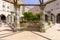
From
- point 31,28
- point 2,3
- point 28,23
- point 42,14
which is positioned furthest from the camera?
point 2,3

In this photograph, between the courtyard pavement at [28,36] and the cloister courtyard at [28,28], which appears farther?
the cloister courtyard at [28,28]

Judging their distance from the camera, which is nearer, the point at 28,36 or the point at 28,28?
the point at 28,36

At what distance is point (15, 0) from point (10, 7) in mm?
37806

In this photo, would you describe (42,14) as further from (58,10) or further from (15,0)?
(58,10)

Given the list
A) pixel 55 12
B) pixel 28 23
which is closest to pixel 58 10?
pixel 55 12

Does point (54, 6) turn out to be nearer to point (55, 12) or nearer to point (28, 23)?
point (55, 12)

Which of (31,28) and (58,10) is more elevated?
(58,10)

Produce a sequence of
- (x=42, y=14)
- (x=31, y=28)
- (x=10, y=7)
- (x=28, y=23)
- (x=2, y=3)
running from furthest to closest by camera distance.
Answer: (x=10, y=7) < (x=2, y=3) < (x=28, y=23) < (x=31, y=28) < (x=42, y=14)

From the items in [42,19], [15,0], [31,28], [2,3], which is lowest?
[31,28]

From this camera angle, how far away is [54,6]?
50.4 metres

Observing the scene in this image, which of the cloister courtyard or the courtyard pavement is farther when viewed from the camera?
the cloister courtyard

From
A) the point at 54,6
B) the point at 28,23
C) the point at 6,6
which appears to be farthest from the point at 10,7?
the point at 28,23

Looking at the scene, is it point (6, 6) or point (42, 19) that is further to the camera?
point (6, 6)

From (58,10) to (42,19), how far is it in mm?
35344
